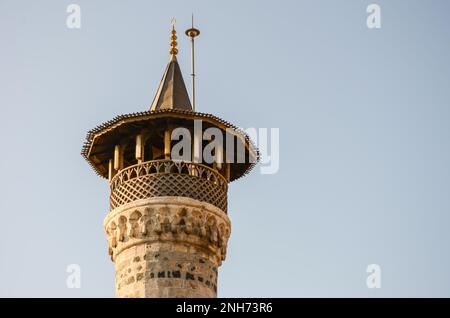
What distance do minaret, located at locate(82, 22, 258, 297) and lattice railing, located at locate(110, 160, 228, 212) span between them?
21 millimetres

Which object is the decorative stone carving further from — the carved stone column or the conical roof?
the conical roof

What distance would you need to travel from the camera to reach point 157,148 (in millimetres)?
26594

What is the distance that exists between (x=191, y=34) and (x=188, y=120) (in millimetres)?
3374

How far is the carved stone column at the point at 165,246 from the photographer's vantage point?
23.9 metres

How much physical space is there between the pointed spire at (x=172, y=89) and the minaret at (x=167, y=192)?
35 millimetres

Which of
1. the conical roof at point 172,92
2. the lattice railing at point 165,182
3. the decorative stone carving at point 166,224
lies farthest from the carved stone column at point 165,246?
the conical roof at point 172,92

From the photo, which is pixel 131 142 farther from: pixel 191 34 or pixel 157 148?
pixel 191 34

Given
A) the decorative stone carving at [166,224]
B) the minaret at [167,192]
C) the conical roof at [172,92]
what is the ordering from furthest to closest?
1. the conical roof at [172,92]
2. the decorative stone carving at [166,224]
3. the minaret at [167,192]

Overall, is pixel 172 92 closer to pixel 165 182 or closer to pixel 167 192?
pixel 165 182

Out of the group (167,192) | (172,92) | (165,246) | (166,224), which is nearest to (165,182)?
(167,192)

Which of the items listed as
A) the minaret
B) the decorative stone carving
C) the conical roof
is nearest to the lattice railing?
the minaret

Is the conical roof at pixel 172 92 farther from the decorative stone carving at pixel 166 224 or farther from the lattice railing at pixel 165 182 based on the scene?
the decorative stone carving at pixel 166 224

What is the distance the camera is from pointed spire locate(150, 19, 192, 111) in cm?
2642
